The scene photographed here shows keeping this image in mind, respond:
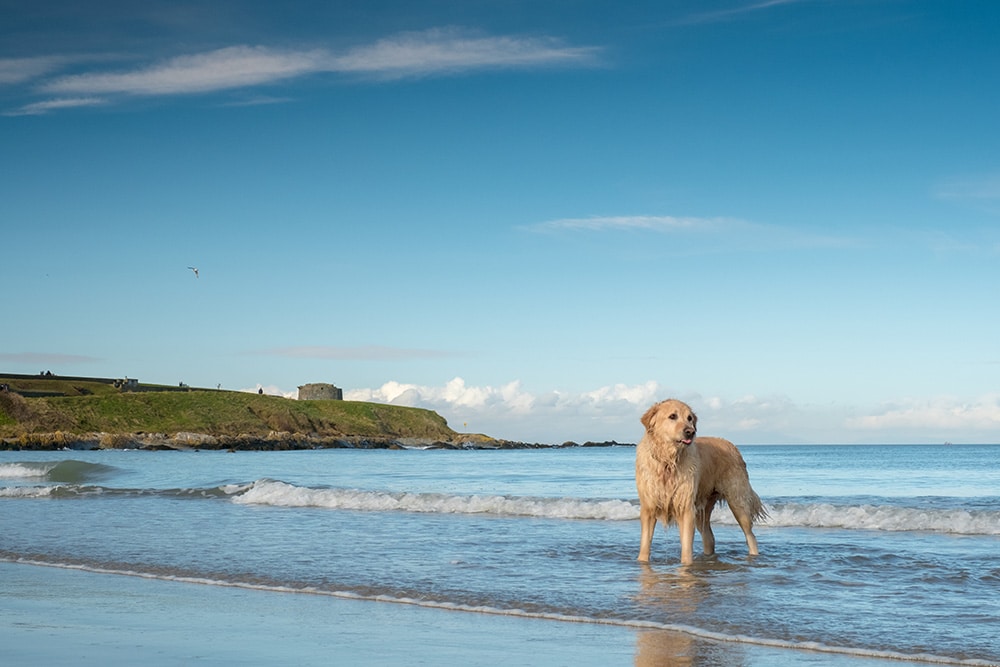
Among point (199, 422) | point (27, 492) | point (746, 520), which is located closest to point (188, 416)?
point (199, 422)

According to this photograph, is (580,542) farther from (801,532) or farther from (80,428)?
(80,428)

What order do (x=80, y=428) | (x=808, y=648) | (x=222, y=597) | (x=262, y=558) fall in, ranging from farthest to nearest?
(x=80, y=428) → (x=262, y=558) → (x=222, y=597) → (x=808, y=648)

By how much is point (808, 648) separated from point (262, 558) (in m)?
7.39

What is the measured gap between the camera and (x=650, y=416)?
11492 mm

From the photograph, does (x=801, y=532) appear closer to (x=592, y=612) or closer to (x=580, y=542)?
(x=580, y=542)

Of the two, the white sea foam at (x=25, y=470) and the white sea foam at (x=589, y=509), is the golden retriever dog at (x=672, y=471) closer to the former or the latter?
the white sea foam at (x=589, y=509)

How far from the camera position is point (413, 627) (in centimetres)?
791

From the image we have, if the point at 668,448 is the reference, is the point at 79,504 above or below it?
below

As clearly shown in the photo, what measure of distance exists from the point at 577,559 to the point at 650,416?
2144mm

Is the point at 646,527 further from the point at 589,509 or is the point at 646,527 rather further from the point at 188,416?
the point at 188,416

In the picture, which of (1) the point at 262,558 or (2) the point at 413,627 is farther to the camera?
(1) the point at 262,558

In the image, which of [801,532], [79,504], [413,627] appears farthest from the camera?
[79,504]

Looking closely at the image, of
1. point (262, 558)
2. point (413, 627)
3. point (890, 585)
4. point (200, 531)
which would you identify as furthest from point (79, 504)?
point (890, 585)

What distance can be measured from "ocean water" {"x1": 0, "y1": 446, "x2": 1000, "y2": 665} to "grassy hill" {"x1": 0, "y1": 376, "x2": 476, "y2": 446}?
227 ft
